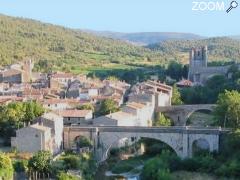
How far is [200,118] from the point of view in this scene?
48.5m

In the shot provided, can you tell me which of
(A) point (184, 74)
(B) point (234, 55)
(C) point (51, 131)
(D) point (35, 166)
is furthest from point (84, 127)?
(B) point (234, 55)

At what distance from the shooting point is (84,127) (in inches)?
1407

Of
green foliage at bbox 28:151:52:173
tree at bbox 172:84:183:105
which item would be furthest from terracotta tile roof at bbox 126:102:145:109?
green foliage at bbox 28:151:52:173

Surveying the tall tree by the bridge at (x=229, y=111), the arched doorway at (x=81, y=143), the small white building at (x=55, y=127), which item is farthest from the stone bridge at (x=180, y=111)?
the small white building at (x=55, y=127)

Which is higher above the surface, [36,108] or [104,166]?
[36,108]

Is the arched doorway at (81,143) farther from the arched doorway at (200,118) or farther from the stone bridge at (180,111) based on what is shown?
the arched doorway at (200,118)

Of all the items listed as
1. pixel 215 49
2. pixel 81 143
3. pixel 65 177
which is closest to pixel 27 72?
pixel 81 143

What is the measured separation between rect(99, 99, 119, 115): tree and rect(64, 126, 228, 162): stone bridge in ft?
22.3

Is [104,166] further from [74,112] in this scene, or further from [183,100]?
[183,100]

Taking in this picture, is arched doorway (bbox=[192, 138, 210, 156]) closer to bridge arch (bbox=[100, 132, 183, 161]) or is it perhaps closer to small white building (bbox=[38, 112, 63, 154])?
bridge arch (bbox=[100, 132, 183, 161])

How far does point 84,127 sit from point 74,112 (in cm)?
469

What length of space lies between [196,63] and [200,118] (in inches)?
868

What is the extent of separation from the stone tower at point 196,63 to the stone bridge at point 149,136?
30536 millimetres

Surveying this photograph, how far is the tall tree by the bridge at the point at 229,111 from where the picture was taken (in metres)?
37.2
